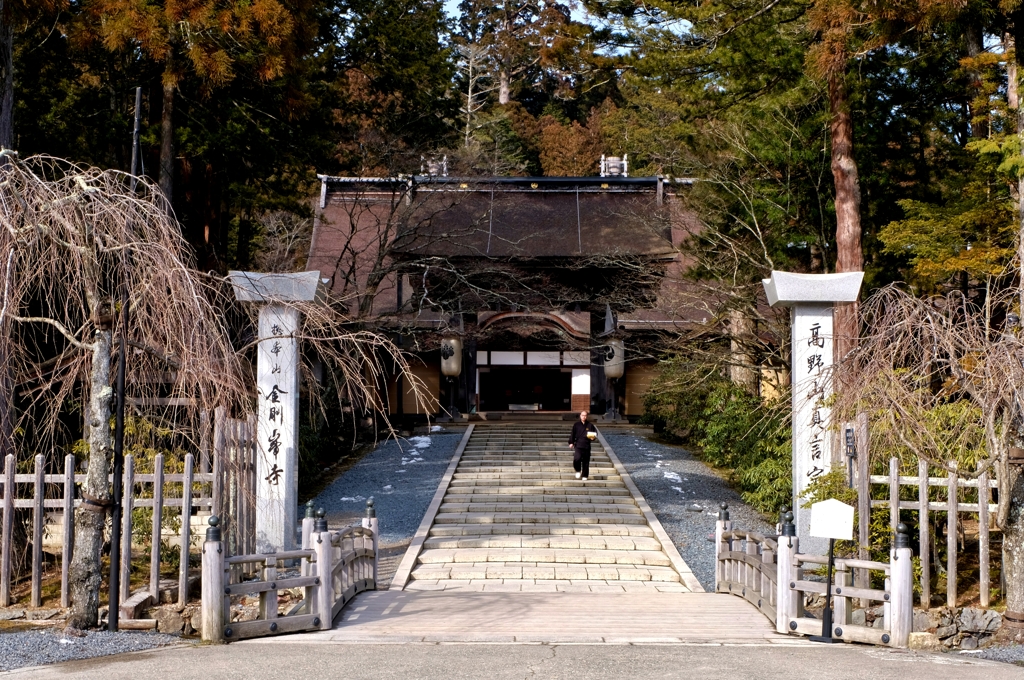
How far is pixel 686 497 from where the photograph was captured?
685 inches

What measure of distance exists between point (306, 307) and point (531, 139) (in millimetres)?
34850

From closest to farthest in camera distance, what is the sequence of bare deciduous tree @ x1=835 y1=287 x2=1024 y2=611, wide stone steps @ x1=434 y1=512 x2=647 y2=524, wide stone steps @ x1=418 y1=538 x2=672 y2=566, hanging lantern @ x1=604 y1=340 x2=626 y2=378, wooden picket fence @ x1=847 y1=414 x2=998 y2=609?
bare deciduous tree @ x1=835 y1=287 x2=1024 y2=611
wooden picket fence @ x1=847 y1=414 x2=998 y2=609
wide stone steps @ x1=418 y1=538 x2=672 y2=566
wide stone steps @ x1=434 y1=512 x2=647 y2=524
hanging lantern @ x1=604 y1=340 x2=626 y2=378

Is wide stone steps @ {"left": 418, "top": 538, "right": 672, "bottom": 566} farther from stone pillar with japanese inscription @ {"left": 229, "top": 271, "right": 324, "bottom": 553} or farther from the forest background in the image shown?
the forest background

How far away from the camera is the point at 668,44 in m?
16.5

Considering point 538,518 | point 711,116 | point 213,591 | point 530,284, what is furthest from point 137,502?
point 530,284

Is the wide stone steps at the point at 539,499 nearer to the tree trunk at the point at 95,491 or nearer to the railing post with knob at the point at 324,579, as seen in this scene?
the railing post with knob at the point at 324,579

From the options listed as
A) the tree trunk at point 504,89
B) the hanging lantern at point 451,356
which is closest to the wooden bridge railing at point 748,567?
the hanging lantern at point 451,356

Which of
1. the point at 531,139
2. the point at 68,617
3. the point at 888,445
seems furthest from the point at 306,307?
the point at 531,139

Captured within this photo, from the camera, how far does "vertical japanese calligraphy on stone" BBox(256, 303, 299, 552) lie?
1288 cm

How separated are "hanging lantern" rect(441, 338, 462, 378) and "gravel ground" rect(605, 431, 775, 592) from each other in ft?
16.1

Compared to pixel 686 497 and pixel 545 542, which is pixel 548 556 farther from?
pixel 686 497

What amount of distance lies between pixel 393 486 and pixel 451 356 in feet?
27.1

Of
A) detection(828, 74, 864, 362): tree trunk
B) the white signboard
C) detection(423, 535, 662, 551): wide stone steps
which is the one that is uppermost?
detection(828, 74, 864, 362): tree trunk

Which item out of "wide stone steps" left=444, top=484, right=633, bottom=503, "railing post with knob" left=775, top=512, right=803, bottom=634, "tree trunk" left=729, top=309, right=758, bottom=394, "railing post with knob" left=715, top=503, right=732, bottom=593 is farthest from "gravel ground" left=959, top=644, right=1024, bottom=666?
"tree trunk" left=729, top=309, right=758, bottom=394
